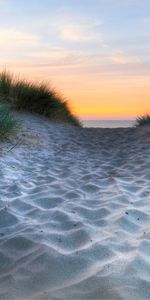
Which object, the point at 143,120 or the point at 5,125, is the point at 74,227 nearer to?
the point at 5,125

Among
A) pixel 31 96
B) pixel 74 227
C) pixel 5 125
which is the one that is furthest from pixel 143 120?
pixel 74 227

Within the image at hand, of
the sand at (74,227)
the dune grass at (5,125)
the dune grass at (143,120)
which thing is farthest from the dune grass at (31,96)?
the sand at (74,227)

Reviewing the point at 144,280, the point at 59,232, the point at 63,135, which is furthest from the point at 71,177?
the point at 63,135

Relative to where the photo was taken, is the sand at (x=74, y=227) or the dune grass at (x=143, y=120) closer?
the sand at (x=74, y=227)

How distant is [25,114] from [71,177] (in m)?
6.36

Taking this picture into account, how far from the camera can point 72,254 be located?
2.98 metres

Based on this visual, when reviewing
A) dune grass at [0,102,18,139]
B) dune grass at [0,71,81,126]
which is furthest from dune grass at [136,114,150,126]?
dune grass at [0,102,18,139]

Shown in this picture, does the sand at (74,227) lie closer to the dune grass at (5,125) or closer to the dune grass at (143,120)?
the dune grass at (5,125)

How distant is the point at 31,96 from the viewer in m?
12.4

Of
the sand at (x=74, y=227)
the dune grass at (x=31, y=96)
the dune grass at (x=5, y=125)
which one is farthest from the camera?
the dune grass at (x=31, y=96)

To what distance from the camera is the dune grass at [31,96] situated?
12.2 m

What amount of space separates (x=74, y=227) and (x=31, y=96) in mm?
9148

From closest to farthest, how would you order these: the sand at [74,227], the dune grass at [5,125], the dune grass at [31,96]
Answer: the sand at [74,227]
the dune grass at [5,125]
the dune grass at [31,96]

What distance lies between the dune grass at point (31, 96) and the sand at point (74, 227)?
5.10m
